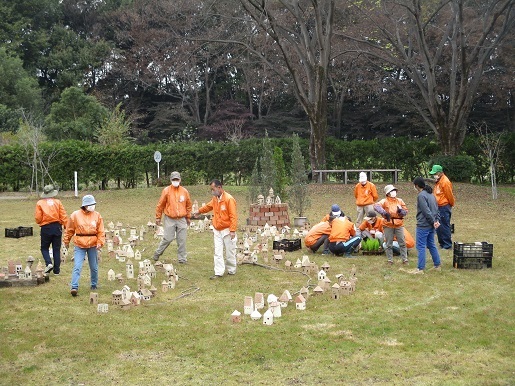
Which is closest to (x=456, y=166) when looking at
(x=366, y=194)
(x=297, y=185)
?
(x=297, y=185)

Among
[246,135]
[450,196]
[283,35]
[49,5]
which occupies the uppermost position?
[49,5]

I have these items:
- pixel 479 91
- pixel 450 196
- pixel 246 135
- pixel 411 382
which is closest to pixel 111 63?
pixel 246 135

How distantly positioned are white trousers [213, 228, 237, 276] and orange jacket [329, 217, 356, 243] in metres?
2.46

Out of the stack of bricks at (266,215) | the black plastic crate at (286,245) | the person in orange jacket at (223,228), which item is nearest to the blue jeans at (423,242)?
the person in orange jacket at (223,228)

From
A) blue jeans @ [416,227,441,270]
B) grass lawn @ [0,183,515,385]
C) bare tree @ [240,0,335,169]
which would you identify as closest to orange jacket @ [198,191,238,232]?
grass lawn @ [0,183,515,385]

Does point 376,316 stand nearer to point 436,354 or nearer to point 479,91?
point 436,354

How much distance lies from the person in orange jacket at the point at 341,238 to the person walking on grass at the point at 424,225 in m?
1.96

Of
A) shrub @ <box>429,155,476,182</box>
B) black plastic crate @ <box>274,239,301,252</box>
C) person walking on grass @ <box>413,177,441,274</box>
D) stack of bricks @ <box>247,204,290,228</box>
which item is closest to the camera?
person walking on grass @ <box>413,177,441,274</box>

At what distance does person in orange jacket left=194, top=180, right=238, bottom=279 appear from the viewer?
11.3 meters

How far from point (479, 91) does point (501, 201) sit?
49.5 feet

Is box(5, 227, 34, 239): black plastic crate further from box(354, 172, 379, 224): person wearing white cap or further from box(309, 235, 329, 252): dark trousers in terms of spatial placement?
box(354, 172, 379, 224): person wearing white cap

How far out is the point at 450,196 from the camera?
1354 centimetres

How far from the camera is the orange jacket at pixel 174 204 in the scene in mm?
12406

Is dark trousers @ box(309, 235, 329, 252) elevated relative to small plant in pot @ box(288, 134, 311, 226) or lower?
lower
